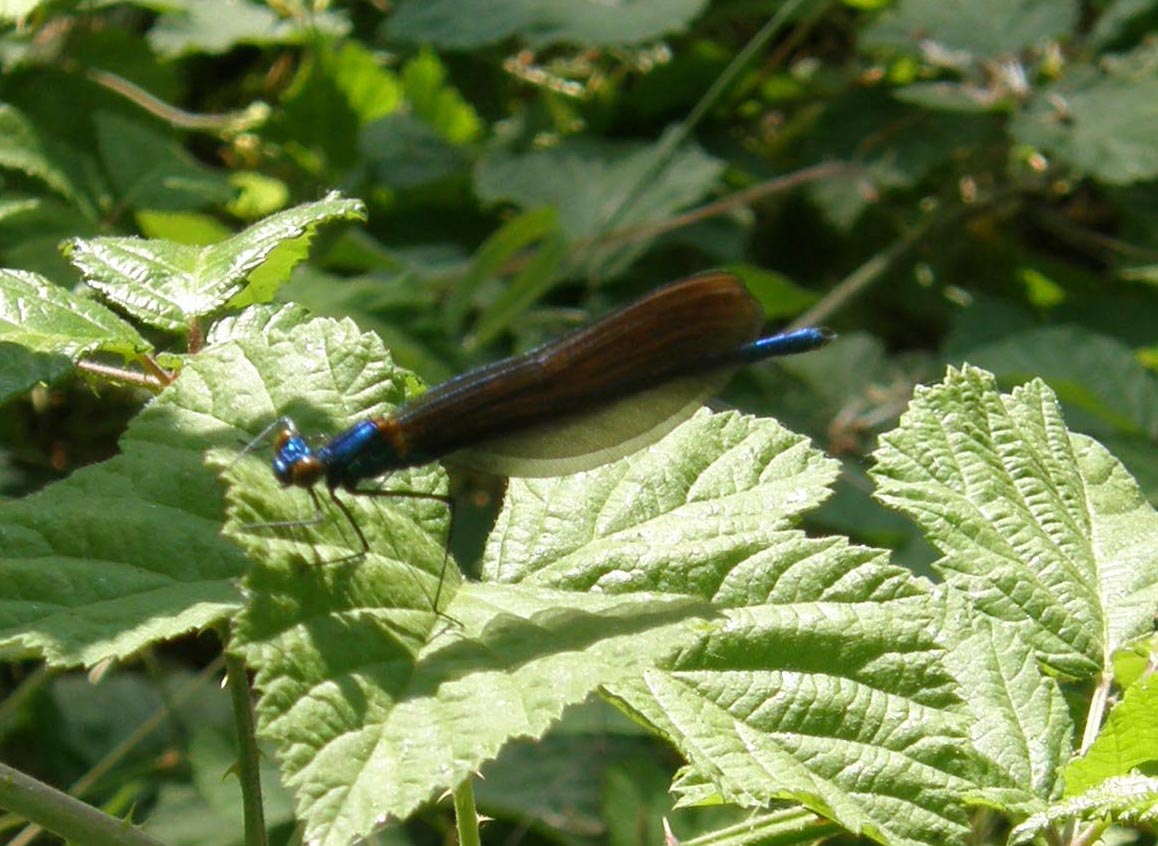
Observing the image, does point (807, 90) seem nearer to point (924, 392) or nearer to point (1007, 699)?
point (924, 392)

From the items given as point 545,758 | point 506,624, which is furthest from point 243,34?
point 506,624

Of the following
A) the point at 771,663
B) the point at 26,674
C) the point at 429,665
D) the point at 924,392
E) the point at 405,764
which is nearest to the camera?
the point at 405,764

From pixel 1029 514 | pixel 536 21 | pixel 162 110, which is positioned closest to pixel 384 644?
pixel 1029 514

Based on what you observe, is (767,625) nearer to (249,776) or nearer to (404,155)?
(249,776)

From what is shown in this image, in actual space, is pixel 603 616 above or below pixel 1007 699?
above

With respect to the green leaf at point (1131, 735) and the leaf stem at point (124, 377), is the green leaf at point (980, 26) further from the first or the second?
the green leaf at point (1131, 735)

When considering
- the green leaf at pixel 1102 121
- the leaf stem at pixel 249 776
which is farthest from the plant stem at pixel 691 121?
A: the leaf stem at pixel 249 776
